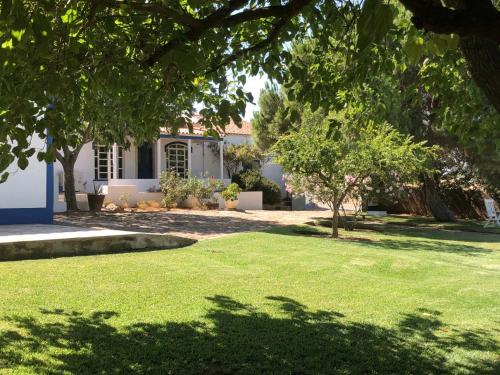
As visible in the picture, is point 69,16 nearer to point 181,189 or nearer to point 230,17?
point 230,17

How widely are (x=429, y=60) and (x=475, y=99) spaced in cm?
94

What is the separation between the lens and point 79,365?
13.3ft

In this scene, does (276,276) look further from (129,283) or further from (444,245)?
(444,245)

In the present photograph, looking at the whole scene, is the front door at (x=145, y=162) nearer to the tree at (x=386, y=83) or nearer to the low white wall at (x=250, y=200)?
the low white wall at (x=250, y=200)

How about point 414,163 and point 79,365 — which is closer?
point 79,365

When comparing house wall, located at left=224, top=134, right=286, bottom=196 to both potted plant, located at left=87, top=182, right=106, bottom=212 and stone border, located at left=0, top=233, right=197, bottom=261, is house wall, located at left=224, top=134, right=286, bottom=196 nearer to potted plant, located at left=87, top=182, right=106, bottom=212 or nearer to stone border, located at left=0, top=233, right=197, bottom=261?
potted plant, located at left=87, top=182, right=106, bottom=212

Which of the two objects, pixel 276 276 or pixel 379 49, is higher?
pixel 379 49

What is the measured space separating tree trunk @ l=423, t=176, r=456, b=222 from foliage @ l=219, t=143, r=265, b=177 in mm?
8740

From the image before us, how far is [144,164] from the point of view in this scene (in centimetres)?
2712

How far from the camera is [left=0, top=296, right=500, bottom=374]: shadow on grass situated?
13.7ft

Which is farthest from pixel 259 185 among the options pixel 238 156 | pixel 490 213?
pixel 490 213

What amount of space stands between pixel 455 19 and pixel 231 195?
70.4ft

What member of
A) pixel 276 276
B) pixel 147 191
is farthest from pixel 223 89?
pixel 147 191

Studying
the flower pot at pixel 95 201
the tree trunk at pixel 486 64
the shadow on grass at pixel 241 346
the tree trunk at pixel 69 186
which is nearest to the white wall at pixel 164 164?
the tree trunk at pixel 69 186
